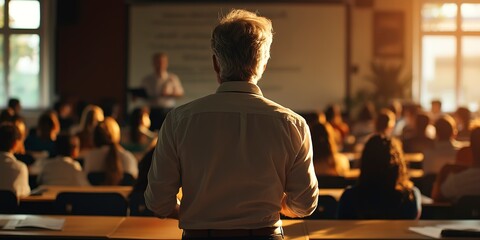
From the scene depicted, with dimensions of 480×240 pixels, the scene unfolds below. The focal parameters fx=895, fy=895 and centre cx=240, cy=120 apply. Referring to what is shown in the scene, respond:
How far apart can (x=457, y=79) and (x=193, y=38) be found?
5.02m

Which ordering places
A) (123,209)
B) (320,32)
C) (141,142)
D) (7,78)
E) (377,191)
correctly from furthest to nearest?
1. (7,78)
2. (320,32)
3. (141,142)
4. (123,209)
5. (377,191)

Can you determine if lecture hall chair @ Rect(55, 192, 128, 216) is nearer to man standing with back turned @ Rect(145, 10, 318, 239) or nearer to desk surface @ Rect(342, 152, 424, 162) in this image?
man standing with back turned @ Rect(145, 10, 318, 239)

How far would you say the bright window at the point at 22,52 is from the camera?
16000 mm

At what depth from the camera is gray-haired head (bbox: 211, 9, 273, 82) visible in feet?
8.67

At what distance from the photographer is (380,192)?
4.70m

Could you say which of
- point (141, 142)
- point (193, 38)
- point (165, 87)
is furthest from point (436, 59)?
point (141, 142)

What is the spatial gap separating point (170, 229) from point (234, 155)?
1.49 meters

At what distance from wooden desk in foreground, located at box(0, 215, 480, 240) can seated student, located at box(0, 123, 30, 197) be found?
147 centimetres

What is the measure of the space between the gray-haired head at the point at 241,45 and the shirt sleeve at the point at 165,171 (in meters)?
0.22

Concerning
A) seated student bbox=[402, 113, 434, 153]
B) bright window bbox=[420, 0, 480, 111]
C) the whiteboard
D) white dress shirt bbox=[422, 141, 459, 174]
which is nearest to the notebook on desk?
white dress shirt bbox=[422, 141, 459, 174]

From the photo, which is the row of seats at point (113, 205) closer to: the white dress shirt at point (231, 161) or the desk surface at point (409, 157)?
the white dress shirt at point (231, 161)

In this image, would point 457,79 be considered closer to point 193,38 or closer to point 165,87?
point 193,38

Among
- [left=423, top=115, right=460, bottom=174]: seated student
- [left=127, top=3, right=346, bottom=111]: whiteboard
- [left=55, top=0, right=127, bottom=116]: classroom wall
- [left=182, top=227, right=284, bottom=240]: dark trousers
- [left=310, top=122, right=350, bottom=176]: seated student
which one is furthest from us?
[left=55, top=0, right=127, bottom=116]: classroom wall

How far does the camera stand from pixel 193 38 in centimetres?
1533
